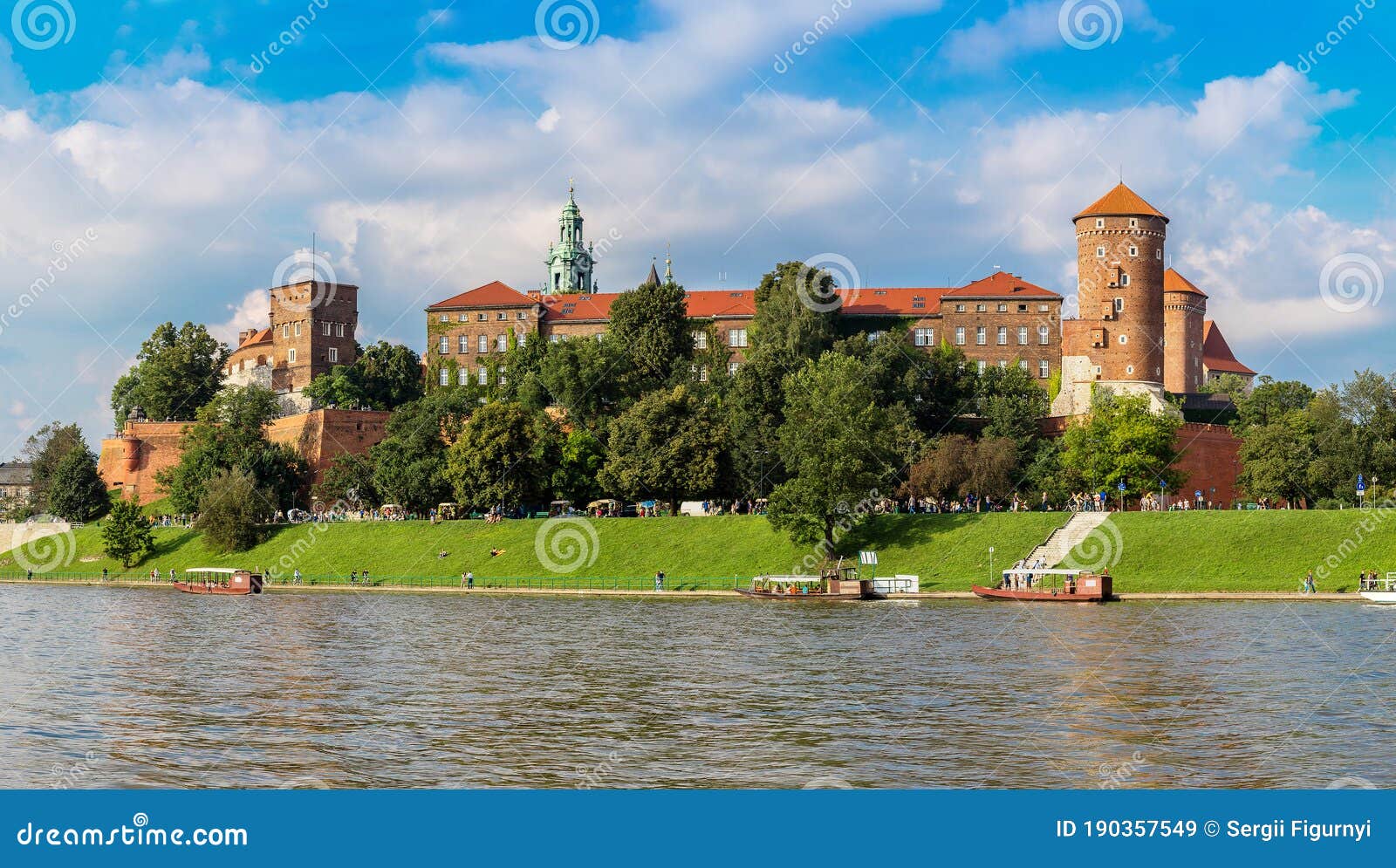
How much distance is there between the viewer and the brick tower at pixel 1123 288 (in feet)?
268

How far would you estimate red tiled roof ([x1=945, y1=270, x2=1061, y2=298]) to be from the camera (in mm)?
94688

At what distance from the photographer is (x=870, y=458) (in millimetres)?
58406

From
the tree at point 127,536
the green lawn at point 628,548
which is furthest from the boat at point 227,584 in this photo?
the tree at point 127,536

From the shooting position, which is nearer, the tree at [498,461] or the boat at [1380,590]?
the boat at [1380,590]

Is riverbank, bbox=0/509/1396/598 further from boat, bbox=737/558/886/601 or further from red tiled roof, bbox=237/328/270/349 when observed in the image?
red tiled roof, bbox=237/328/270/349

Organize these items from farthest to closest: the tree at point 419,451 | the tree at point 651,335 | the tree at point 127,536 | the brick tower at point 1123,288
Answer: the tree at point 651,335 < the brick tower at point 1123,288 < the tree at point 419,451 < the tree at point 127,536

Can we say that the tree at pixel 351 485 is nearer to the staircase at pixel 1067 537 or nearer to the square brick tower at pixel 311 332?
the square brick tower at pixel 311 332

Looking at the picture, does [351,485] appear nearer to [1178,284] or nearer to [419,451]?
[419,451]

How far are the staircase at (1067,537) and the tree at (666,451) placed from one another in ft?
53.0

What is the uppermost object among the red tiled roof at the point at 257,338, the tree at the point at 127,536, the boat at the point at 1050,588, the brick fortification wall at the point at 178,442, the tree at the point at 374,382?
the red tiled roof at the point at 257,338

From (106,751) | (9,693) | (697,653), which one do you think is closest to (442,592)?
(697,653)

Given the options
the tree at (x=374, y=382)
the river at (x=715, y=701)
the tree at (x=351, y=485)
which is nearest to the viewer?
the river at (x=715, y=701)

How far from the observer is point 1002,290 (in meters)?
95.6

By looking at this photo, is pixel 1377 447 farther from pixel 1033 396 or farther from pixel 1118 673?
pixel 1118 673
